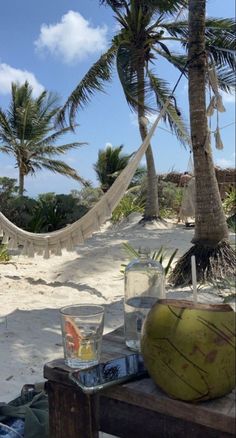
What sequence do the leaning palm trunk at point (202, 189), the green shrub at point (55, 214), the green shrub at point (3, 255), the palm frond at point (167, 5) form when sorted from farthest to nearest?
the palm frond at point (167, 5) → the green shrub at point (55, 214) → the green shrub at point (3, 255) → the leaning palm trunk at point (202, 189)

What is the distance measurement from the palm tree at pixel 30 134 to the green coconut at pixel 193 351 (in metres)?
12.6

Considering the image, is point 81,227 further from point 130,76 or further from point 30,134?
point 30,134

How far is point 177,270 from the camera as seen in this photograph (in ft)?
13.8

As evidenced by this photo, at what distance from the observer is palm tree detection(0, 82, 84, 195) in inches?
539

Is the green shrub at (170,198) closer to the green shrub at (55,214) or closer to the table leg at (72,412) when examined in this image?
the green shrub at (55,214)

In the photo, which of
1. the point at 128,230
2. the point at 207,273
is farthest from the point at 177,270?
the point at 128,230

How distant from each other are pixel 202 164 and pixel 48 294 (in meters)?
1.87

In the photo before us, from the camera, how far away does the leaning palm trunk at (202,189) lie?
415 centimetres

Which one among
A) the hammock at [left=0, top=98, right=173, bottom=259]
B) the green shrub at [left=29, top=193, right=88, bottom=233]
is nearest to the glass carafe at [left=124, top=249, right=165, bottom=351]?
the hammock at [left=0, top=98, right=173, bottom=259]

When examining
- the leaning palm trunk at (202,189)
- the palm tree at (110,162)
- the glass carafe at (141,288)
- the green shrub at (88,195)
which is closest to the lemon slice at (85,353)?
the glass carafe at (141,288)

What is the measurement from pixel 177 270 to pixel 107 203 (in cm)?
105

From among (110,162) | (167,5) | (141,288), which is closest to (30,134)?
(110,162)

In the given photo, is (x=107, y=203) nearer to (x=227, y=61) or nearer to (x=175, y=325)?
(x=175, y=325)

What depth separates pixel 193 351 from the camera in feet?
2.83
